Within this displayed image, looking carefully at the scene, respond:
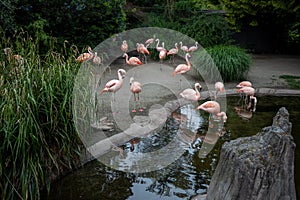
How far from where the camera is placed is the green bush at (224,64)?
24.1 feet

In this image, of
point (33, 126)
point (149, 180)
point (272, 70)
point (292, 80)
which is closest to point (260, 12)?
point (272, 70)

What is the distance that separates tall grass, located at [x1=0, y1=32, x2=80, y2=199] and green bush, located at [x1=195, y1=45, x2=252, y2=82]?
4.21 meters

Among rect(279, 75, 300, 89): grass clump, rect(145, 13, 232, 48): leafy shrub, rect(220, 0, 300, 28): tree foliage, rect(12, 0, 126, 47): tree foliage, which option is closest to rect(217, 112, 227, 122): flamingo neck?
rect(279, 75, 300, 89): grass clump

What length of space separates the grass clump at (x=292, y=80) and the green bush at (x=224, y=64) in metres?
0.92

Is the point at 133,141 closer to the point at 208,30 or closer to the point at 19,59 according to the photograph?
the point at 19,59

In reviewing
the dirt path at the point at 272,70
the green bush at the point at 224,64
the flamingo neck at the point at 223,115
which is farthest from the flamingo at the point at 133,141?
the dirt path at the point at 272,70

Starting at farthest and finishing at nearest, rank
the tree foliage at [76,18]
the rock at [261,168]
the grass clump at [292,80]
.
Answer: the tree foliage at [76,18]
the grass clump at [292,80]
the rock at [261,168]

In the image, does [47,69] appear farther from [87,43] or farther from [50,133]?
[87,43]

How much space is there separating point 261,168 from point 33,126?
1787mm

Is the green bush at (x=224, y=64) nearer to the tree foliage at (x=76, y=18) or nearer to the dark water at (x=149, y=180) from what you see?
the tree foliage at (x=76, y=18)

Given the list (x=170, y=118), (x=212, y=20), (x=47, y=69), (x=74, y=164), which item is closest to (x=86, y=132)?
(x=74, y=164)

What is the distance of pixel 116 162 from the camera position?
12.3ft

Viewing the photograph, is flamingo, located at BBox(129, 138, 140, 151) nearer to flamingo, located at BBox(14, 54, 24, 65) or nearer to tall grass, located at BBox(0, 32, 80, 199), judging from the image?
tall grass, located at BBox(0, 32, 80, 199)

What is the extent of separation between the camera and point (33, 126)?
2949 millimetres
